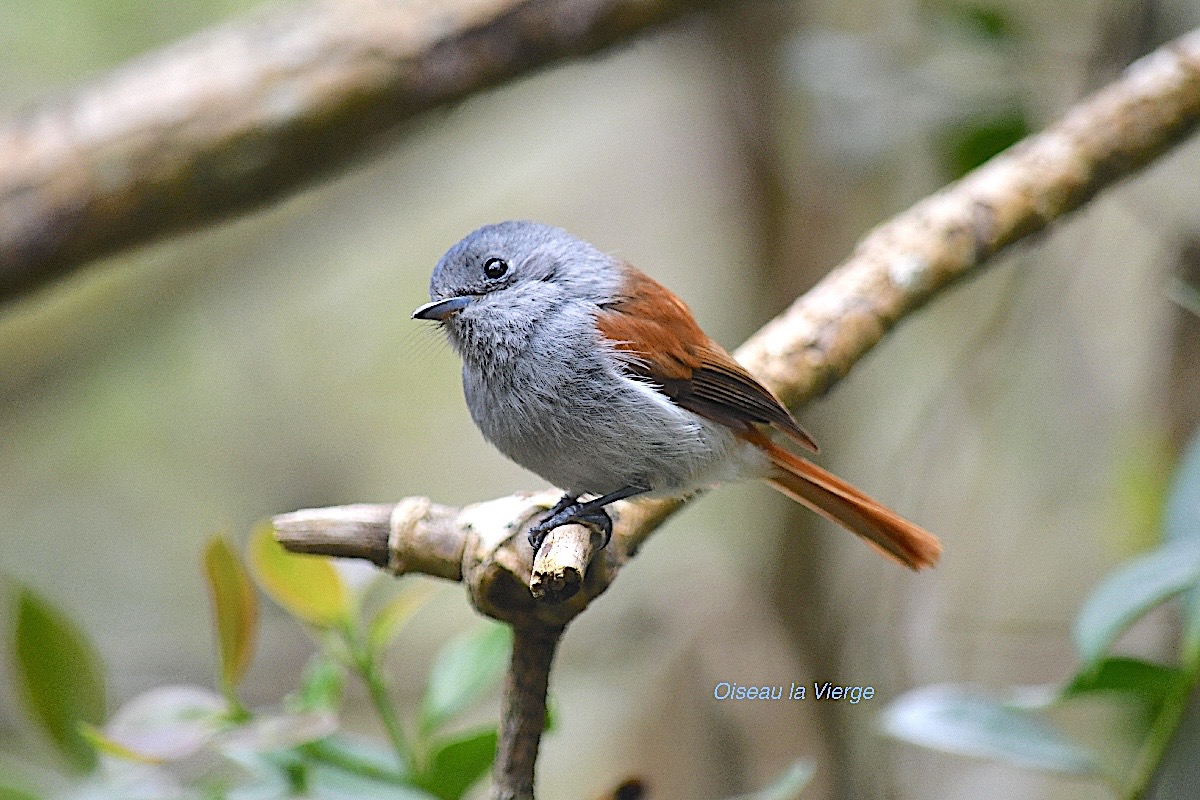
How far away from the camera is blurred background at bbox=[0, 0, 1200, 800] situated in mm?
3102

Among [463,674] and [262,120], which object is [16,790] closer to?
[463,674]

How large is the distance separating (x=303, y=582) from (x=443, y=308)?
64 centimetres

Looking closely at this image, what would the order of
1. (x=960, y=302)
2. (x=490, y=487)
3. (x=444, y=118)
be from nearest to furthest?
1. (x=444, y=118)
2. (x=960, y=302)
3. (x=490, y=487)

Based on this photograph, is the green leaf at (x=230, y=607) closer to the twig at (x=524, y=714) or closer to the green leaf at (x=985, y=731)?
the twig at (x=524, y=714)

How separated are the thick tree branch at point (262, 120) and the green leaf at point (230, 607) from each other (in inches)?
63.4

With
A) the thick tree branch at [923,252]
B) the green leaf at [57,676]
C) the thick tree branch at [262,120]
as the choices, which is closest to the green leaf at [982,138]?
the thick tree branch at [923,252]

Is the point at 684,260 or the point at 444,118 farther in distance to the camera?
the point at 684,260

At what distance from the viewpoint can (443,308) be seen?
2049mm

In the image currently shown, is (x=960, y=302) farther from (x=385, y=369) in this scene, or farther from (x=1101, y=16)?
(x=385, y=369)

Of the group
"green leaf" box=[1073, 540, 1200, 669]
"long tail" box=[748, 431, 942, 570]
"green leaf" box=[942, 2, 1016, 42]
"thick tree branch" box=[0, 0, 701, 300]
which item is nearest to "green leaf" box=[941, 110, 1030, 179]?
"green leaf" box=[942, 2, 1016, 42]

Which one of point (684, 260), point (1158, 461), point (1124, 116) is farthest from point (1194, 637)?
point (684, 260)

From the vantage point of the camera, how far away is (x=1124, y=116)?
7.61 ft

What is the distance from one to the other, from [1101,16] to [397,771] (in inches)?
122

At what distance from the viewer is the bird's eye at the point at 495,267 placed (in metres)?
2.11
